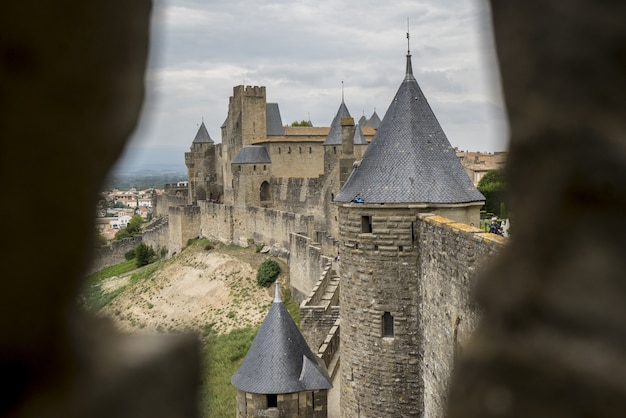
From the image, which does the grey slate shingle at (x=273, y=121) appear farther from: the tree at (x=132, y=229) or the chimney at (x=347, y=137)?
the chimney at (x=347, y=137)

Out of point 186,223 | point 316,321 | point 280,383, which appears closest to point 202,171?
point 186,223

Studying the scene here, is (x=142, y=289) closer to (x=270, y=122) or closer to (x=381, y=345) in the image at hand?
(x=270, y=122)

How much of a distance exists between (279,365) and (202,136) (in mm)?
52205

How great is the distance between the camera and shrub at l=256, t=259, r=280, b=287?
117 feet

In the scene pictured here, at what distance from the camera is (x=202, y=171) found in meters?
61.8

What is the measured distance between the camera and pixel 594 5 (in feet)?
3.75

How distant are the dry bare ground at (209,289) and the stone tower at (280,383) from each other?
16.3 metres

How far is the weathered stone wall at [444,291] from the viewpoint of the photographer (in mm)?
8078

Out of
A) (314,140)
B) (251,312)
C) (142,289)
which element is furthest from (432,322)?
(314,140)

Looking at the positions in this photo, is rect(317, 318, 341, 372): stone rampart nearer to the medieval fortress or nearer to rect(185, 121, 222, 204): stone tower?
the medieval fortress

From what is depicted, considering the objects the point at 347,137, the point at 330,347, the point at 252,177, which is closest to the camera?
the point at 330,347

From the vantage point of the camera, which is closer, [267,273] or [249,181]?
[267,273]

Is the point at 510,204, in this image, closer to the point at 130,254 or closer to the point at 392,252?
the point at 392,252

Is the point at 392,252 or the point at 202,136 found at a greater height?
the point at 202,136
